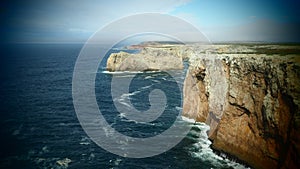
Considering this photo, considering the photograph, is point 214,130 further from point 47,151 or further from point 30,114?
point 30,114

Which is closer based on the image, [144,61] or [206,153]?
[206,153]

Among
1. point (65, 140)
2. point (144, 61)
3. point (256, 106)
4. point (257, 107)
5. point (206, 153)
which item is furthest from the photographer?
point (144, 61)

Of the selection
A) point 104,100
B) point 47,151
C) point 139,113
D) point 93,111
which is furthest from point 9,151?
point 104,100

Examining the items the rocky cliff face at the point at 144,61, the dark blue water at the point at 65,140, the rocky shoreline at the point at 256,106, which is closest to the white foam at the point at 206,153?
the dark blue water at the point at 65,140

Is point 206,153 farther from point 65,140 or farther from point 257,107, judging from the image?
point 65,140

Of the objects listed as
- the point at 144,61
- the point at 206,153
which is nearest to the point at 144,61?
the point at 144,61

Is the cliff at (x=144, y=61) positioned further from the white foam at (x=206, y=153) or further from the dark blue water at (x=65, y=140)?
the white foam at (x=206, y=153)

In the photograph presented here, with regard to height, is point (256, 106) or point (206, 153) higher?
point (256, 106)
